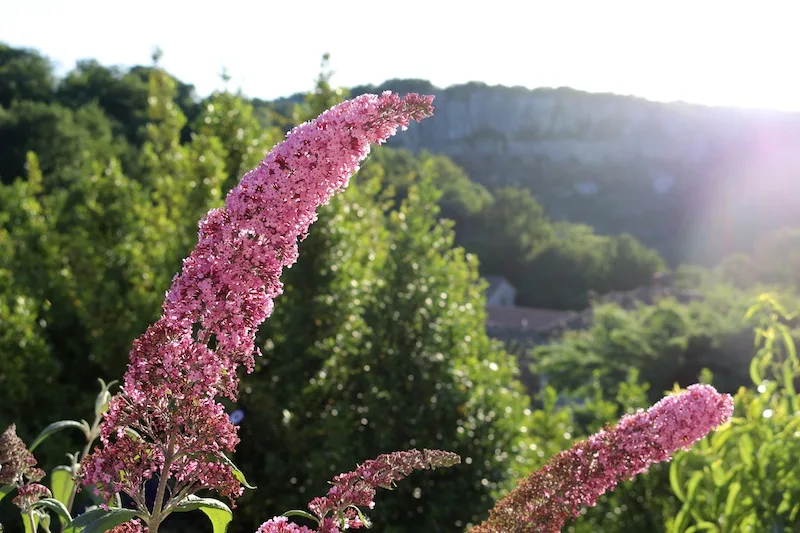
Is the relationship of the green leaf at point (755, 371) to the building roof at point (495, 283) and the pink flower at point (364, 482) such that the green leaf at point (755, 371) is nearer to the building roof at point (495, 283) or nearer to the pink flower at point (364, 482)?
the pink flower at point (364, 482)

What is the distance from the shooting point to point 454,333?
441 centimetres

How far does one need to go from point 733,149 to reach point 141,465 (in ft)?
379

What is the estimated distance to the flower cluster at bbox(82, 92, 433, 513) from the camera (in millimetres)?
1159

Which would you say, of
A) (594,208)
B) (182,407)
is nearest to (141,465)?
(182,407)

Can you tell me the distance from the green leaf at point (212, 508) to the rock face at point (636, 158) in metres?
84.5

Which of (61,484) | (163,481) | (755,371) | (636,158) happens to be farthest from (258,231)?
(636,158)

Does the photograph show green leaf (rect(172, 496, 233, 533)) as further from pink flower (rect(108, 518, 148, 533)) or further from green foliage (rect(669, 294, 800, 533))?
green foliage (rect(669, 294, 800, 533))

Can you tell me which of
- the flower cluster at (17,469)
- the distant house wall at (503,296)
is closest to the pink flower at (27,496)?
the flower cluster at (17,469)

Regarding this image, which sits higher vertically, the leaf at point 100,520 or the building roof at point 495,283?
the leaf at point 100,520

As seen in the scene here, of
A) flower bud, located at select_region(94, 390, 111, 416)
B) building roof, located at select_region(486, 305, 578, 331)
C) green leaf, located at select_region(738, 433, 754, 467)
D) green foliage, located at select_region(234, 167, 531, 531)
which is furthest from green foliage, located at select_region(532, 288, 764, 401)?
building roof, located at select_region(486, 305, 578, 331)

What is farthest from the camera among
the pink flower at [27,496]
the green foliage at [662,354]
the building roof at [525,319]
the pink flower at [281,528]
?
the building roof at [525,319]

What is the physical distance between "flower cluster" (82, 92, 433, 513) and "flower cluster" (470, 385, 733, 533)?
1.70 feet

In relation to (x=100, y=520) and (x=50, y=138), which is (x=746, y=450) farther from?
(x=50, y=138)

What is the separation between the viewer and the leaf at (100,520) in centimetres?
110
